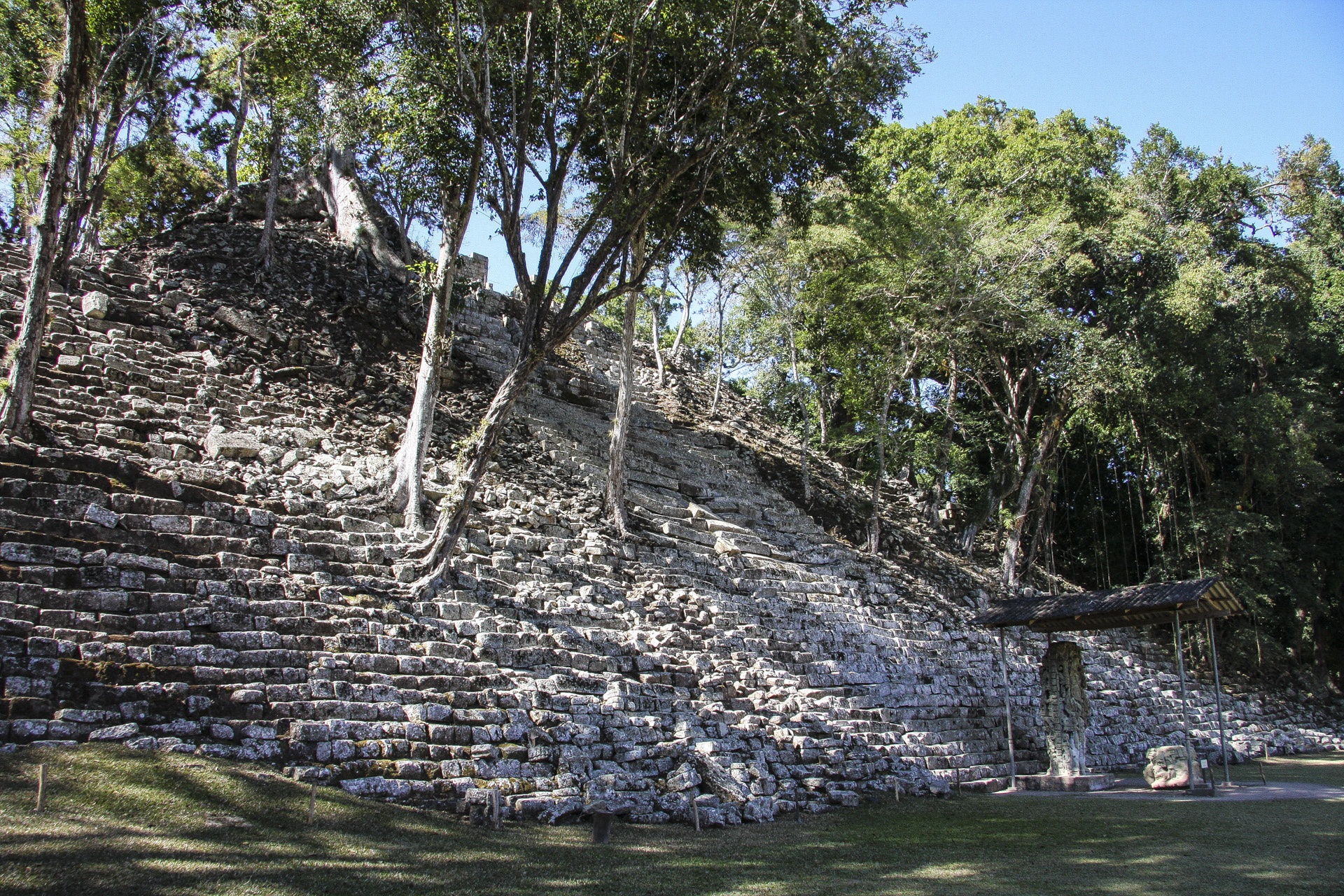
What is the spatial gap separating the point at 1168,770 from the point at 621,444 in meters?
9.01

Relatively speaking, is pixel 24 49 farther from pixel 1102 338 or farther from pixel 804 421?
pixel 1102 338

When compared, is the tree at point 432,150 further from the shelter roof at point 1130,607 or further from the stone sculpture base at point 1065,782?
the stone sculpture base at point 1065,782

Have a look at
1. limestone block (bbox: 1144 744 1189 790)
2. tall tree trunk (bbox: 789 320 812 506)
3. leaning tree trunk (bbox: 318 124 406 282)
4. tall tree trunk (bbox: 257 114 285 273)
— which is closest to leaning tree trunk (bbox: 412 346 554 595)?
tall tree trunk (bbox: 257 114 285 273)

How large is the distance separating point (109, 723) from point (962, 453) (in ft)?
73.4

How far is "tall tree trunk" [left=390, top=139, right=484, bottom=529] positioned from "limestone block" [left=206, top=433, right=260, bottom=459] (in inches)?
67.4

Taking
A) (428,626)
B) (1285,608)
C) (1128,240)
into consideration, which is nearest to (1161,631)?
(1285,608)

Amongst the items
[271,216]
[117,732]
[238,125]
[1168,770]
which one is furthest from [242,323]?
[1168,770]

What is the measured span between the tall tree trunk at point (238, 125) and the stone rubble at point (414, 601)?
Result: 1642 millimetres

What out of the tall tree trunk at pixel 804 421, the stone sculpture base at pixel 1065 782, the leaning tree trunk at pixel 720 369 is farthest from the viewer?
the leaning tree trunk at pixel 720 369

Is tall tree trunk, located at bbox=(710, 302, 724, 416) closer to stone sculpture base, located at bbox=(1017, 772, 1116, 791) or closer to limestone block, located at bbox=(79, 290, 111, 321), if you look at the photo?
stone sculpture base, located at bbox=(1017, 772, 1116, 791)

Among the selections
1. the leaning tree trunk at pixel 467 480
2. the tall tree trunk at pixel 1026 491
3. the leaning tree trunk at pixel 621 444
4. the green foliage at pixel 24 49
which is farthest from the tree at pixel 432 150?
the tall tree trunk at pixel 1026 491

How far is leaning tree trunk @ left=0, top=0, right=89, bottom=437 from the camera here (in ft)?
30.0

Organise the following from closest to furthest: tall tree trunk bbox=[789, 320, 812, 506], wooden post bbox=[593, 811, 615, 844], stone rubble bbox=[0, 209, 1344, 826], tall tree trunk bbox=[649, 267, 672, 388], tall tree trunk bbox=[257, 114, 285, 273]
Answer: wooden post bbox=[593, 811, 615, 844] → stone rubble bbox=[0, 209, 1344, 826] → tall tree trunk bbox=[257, 114, 285, 273] → tall tree trunk bbox=[789, 320, 812, 506] → tall tree trunk bbox=[649, 267, 672, 388]

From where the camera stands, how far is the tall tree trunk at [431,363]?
1112 centimetres
